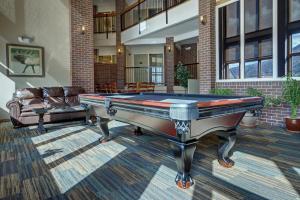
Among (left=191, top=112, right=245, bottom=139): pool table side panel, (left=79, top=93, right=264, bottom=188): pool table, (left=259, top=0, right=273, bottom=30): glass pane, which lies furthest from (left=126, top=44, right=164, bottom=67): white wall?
(left=191, top=112, right=245, bottom=139): pool table side panel

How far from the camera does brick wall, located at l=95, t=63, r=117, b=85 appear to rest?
10337 millimetres

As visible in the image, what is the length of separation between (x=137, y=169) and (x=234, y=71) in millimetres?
4142

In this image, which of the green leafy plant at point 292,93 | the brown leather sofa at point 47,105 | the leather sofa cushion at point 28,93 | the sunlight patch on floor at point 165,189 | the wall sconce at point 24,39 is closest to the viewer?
the sunlight patch on floor at point 165,189

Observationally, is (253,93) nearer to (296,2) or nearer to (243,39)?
(243,39)

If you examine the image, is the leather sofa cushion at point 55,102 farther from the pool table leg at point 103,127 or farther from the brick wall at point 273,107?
the brick wall at point 273,107

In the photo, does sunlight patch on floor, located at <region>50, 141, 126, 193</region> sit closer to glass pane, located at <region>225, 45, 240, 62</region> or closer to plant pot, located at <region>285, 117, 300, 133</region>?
plant pot, located at <region>285, 117, 300, 133</region>

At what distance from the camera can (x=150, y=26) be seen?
8812 mm

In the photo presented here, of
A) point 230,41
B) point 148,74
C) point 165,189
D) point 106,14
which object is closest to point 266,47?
point 230,41

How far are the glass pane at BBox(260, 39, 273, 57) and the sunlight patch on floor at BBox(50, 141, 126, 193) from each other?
3816 mm

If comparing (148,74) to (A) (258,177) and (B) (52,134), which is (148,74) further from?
(A) (258,177)

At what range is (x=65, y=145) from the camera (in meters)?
3.49

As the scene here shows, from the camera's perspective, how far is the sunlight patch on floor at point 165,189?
1859 millimetres

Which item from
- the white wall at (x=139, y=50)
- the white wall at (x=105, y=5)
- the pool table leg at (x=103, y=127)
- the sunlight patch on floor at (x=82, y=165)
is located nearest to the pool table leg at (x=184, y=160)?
the sunlight patch on floor at (x=82, y=165)

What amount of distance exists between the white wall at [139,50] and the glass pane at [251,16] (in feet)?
21.8
